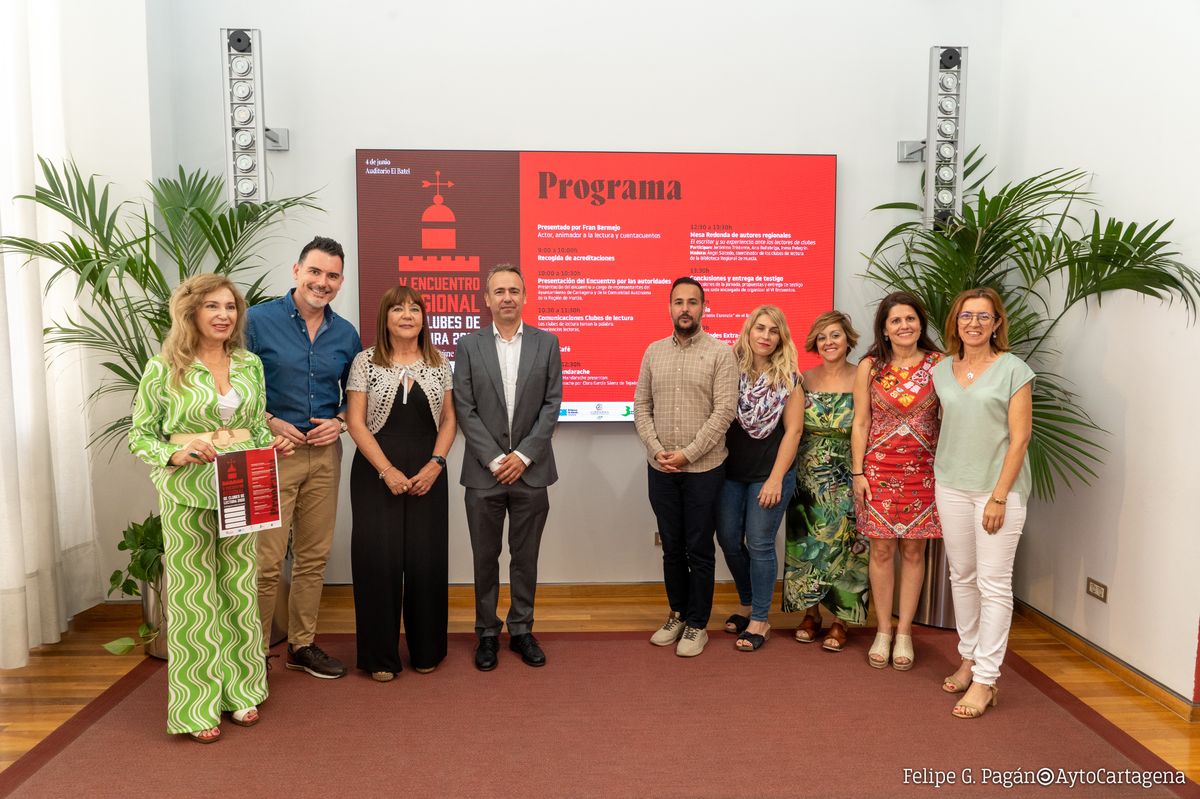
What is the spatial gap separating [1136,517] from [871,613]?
1.30 m

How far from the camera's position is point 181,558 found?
103 inches

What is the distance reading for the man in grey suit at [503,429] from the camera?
3223mm

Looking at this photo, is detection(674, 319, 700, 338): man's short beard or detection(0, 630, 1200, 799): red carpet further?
detection(674, 319, 700, 338): man's short beard

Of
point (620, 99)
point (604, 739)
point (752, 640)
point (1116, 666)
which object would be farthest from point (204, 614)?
point (1116, 666)

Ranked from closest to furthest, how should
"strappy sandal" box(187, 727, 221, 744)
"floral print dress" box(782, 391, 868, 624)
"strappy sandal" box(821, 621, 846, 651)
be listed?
"strappy sandal" box(187, 727, 221, 744) < "floral print dress" box(782, 391, 868, 624) < "strappy sandal" box(821, 621, 846, 651)

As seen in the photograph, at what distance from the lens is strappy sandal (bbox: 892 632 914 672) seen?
129 inches

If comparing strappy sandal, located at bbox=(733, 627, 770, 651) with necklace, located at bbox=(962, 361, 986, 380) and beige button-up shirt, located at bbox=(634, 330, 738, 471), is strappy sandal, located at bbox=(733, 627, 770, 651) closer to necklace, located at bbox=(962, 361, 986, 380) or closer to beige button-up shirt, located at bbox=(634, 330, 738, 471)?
beige button-up shirt, located at bbox=(634, 330, 738, 471)

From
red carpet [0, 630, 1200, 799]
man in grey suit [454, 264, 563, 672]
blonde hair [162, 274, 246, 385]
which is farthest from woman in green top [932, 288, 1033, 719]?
blonde hair [162, 274, 246, 385]

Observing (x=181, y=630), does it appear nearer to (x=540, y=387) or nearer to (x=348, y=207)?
(x=540, y=387)

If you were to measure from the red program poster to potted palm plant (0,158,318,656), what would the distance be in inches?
39.9

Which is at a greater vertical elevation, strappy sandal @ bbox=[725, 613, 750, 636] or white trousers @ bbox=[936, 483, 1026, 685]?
white trousers @ bbox=[936, 483, 1026, 685]

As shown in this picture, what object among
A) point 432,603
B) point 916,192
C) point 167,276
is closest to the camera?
point 432,603

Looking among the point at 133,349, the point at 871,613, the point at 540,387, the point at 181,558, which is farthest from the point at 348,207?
the point at 871,613

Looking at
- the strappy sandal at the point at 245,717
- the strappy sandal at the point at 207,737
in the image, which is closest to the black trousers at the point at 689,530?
the strappy sandal at the point at 245,717
